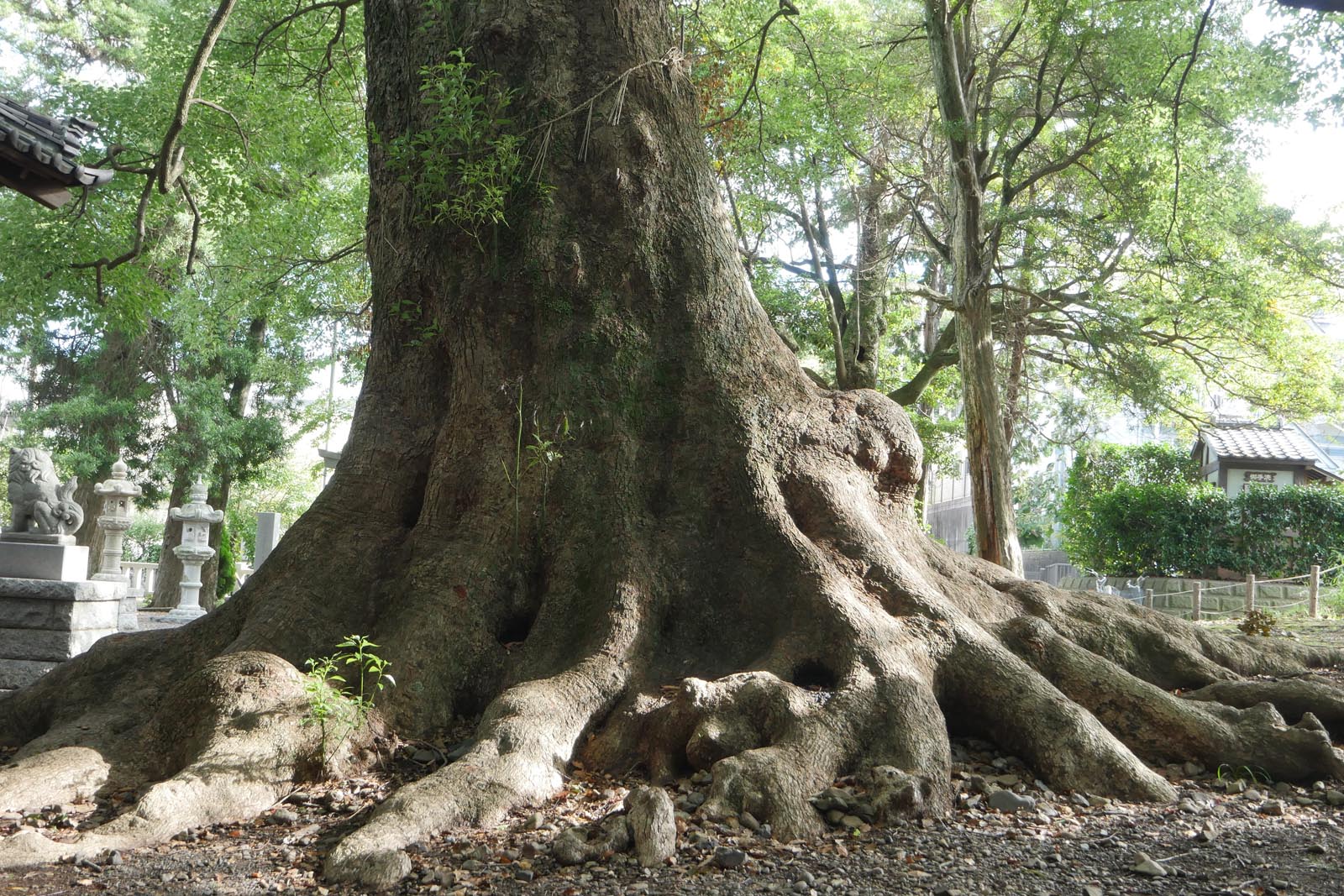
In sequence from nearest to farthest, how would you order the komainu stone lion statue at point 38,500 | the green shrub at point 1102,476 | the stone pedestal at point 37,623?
the stone pedestal at point 37,623 < the komainu stone lion statue at point 38,500 < the green shrub at point 1102,476

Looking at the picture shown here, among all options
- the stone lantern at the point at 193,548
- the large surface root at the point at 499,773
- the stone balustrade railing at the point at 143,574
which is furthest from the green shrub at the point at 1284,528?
the stone balustrade railing at the point at 143,574

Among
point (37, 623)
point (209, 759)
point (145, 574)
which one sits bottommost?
point (145, 574)

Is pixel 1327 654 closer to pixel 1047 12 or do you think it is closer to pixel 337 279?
pixel 1047 12

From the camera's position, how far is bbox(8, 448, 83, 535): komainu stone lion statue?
856 centimetres

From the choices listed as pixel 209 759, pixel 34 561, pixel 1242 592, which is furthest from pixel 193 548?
pixel 1242 592

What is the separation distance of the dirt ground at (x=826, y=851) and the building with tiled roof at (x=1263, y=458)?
2326 centimetres

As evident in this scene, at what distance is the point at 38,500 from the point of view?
866cm

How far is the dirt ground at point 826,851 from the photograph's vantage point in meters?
2.75

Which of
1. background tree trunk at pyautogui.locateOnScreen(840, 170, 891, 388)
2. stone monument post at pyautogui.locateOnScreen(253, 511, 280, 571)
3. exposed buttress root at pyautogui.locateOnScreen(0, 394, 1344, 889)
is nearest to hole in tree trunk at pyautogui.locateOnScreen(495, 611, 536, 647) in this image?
exposed buttress root at pyautogui.locateOnScreen(0, 394, 1344, 889)

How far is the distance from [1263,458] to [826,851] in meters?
25.7

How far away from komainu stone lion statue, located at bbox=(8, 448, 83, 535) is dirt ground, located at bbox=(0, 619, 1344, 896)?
604 centimetres

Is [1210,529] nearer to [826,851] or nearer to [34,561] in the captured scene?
[826,851]

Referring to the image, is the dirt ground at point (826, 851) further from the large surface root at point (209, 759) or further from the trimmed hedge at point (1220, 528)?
the trimmed hedge at point (1220, 528)

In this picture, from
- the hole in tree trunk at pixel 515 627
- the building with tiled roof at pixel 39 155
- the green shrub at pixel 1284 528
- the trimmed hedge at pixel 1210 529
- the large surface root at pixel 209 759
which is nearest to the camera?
the large surface root at pixel 209 759
